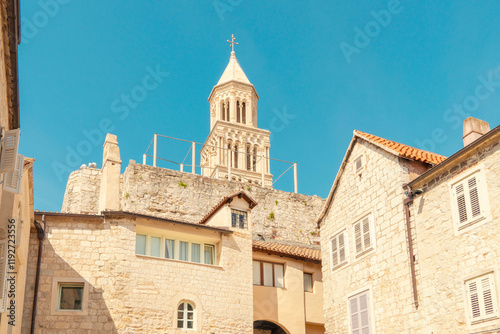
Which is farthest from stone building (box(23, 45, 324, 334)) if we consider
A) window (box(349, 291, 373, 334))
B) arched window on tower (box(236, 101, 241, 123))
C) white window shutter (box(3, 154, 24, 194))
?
arched window on tower (box(236, 101, 241, 123))

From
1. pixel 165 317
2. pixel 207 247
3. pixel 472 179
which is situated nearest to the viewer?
pixel 472 179

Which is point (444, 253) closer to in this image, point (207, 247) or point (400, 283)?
point (400, 283)

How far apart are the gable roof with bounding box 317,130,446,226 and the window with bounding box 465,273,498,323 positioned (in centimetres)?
532

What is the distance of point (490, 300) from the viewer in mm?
17906

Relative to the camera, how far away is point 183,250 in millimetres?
27703

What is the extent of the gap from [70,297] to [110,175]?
26.1ft

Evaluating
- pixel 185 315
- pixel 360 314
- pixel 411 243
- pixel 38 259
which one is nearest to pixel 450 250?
pixel 411 243

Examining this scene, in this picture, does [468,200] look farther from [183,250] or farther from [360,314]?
[183,250]

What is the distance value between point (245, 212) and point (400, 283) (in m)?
10.0

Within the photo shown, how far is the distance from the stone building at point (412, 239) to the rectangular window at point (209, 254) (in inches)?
193

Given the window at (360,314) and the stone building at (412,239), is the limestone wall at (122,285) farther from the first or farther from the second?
the window at (360,314)

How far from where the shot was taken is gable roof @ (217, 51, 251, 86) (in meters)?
80.6

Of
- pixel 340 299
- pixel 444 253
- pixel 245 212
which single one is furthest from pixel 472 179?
pixel 245 212

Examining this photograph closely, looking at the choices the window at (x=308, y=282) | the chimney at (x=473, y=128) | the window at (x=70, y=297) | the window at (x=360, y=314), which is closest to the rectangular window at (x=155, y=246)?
the window at (x=70, y=297)
